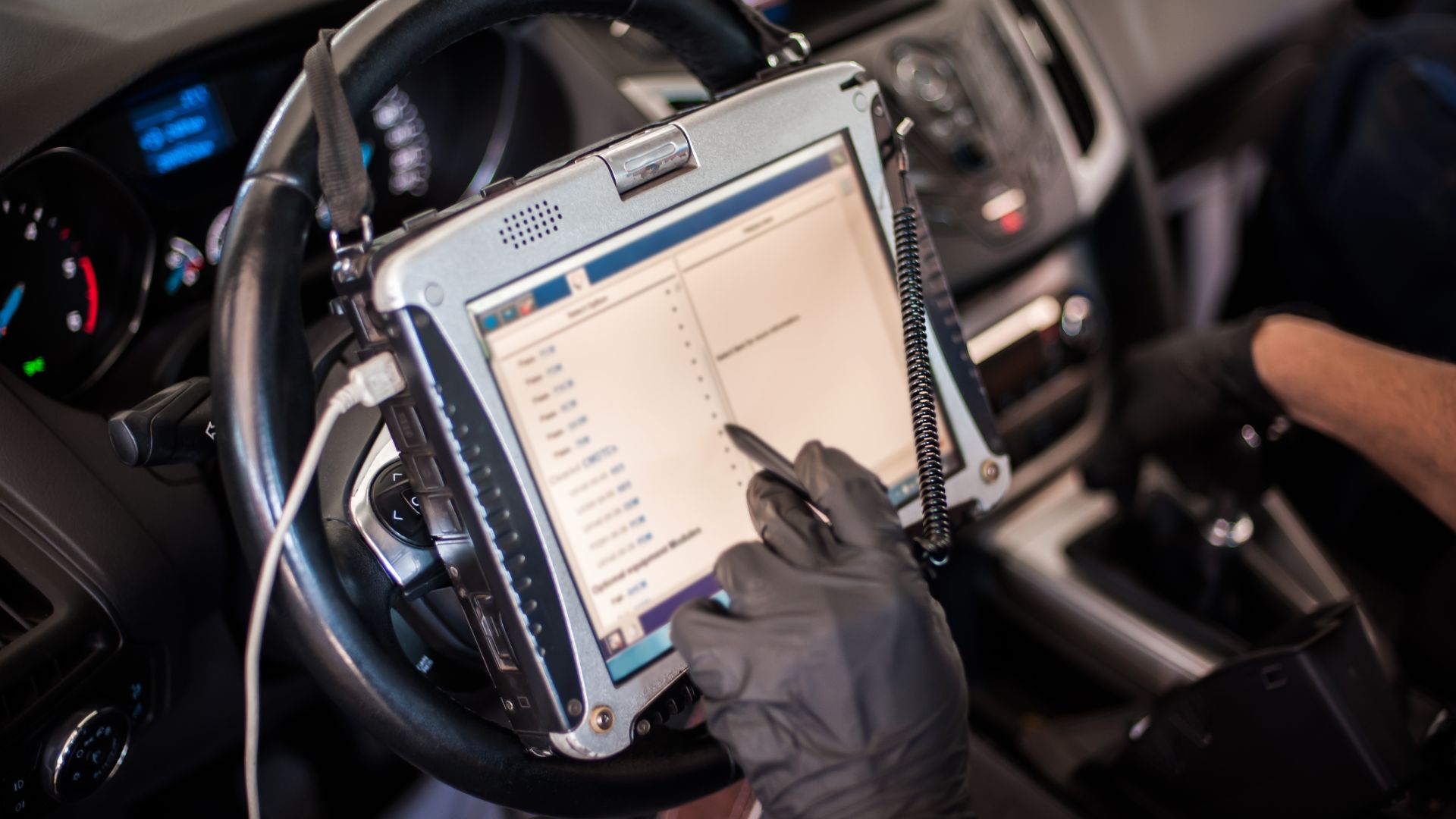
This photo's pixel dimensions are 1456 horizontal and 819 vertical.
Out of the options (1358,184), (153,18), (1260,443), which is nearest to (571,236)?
(153,18)

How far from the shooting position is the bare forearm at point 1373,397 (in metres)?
0.97

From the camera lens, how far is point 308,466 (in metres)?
0.58

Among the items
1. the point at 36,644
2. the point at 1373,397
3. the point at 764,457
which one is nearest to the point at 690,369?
the point at 764,457

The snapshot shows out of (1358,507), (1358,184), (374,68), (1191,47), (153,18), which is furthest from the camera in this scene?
(1191,47)

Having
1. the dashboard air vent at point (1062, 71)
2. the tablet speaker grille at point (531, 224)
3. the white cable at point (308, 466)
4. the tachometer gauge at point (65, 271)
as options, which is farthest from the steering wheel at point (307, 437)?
the dashboard air vent at point (1062, 71)

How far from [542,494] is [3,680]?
42 cm

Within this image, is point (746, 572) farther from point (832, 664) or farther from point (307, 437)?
point (307, 437)

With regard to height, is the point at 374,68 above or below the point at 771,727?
above

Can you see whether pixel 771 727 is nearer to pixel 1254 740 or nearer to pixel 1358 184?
pixel 1254 740

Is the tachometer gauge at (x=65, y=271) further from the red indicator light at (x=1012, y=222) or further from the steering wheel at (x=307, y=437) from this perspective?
the red indicator light at (x=1012, y=222)

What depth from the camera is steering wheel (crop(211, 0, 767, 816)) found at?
592 mm

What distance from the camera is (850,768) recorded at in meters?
0.66

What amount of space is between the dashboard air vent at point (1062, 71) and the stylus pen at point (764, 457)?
0.90m

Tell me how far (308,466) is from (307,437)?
40 mm
